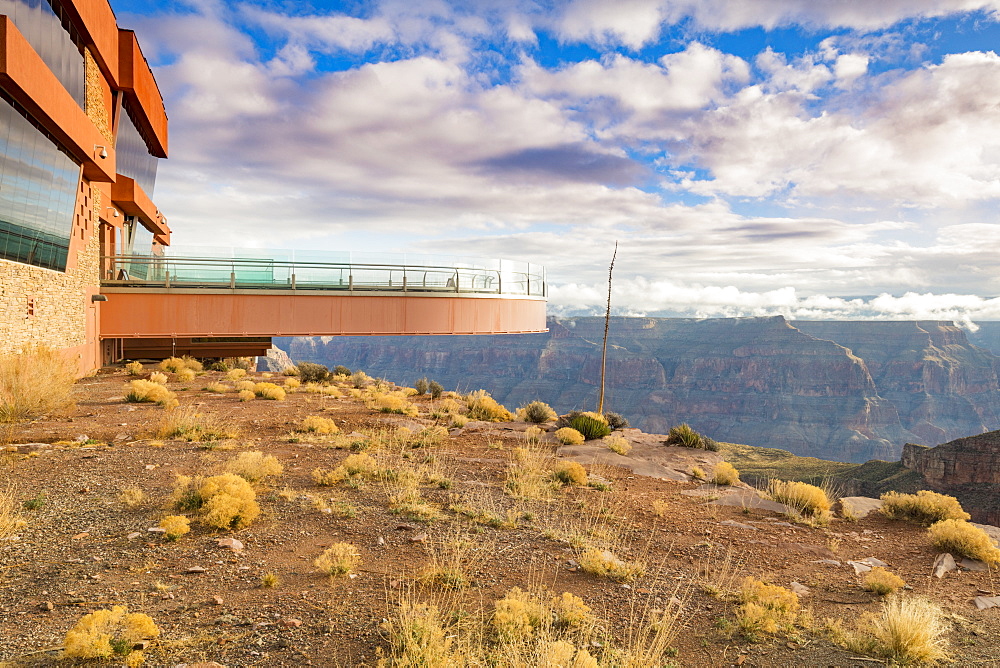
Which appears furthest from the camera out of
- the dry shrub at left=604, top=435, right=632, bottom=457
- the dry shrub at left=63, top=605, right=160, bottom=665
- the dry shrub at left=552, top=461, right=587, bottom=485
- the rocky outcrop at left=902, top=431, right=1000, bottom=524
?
the rocky outcrop at left=902, top=431, right=1000, bottom=524

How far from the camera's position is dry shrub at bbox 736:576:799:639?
5.58 meters

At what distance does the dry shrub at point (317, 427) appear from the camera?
44.1 feet

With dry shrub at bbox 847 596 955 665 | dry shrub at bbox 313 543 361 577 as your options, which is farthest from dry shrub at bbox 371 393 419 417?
dry shrub at bbox 847 596 955 665

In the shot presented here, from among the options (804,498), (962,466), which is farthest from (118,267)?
(962,466)

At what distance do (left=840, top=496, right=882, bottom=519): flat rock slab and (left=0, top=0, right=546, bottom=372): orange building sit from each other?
1566cm

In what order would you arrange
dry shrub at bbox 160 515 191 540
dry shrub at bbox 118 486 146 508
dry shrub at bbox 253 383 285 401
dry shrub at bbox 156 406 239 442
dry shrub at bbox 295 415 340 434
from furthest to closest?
1. dry shrub at bbox 253 383 285 401
2. dry shrub at bbox 295 415 340 434
3. dry shrub at bbox 156 406 239 442
4. dry shrub at bbox 118 486 146 508
5. dry shrub at bbox 160 515 191 540

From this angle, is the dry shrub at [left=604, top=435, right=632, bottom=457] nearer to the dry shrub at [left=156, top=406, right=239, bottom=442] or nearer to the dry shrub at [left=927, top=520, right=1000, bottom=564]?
the dry shrub at [left=927, top=520, right=1000, bottom=564]

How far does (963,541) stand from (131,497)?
12327 millimetres

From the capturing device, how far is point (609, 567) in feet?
21.7

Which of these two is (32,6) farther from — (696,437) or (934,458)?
(934,458)

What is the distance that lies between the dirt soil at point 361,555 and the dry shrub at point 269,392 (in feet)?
20.2

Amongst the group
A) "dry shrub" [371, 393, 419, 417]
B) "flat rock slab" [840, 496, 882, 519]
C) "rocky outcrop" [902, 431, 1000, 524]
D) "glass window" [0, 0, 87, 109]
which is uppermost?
"glass window" [0, 0, 87, 109]

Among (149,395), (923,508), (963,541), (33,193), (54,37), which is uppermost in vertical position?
(54,37)

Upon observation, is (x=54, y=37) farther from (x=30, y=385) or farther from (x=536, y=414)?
(x=536, y=414)
